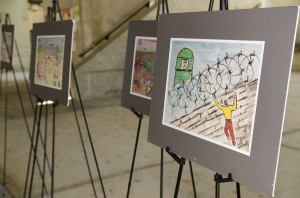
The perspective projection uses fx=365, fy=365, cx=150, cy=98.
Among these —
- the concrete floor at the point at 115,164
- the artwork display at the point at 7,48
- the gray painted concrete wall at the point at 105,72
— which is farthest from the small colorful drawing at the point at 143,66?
the gray painted concrete wall at the point at 105,72

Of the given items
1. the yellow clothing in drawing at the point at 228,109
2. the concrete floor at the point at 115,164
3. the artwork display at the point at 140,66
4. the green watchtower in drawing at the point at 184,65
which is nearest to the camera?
the yellow clothing in drawing at the point at 228,109

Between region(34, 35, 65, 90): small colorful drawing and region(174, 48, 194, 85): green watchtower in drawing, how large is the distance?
0.74 m

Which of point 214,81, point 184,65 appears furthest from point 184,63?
point 214,81

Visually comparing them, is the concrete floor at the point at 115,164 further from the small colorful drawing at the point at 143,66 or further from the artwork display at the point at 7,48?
the small colorful drawing at the point at 143,66

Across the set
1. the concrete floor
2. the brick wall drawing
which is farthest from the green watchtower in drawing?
the concrete floor

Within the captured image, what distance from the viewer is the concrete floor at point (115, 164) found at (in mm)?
2662

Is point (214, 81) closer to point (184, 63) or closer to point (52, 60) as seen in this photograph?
point (184, 63)

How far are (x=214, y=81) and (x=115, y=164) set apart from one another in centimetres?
232

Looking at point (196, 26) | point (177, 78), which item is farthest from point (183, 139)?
point (196, 26)

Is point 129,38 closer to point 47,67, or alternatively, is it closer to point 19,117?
point 47,67

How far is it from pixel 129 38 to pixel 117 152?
1.97 meters

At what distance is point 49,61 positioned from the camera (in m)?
1.84

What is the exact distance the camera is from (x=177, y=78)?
115cm

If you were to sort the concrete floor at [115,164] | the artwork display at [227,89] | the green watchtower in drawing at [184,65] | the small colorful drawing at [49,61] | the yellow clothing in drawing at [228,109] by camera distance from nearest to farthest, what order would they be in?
the artwork display at [227,89] < the yellow clothing in drawing at [228,109] < the green watchtower in drawing at [184,65] < the small colorful drawing at [49,61] < the concrete floor at [115,164]
